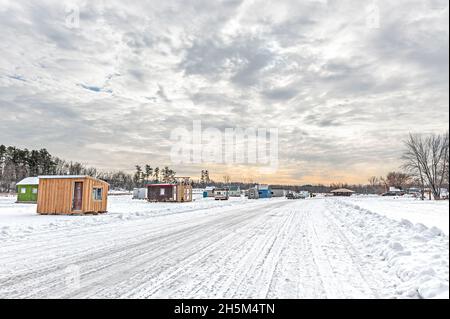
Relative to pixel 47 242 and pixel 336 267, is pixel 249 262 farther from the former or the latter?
pixel 47 242

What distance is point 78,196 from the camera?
22.2 meters

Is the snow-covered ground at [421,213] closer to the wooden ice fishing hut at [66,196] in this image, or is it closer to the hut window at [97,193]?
the wooden ice fishing hut at [66,196]

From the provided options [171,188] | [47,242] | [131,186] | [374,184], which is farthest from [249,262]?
[374,184]

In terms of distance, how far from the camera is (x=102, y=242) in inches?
372

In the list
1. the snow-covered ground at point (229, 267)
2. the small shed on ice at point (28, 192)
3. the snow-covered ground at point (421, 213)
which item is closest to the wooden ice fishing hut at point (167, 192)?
the small shed on ice at point (28, 192)

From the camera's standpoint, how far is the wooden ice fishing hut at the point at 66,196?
21.8 metres

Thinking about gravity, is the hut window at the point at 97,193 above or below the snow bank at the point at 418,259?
above

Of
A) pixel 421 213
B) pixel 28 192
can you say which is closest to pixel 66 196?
pixel 421 213

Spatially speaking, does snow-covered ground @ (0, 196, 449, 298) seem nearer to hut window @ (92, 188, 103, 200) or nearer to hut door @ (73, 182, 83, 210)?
hut door @ (73, 182, 83, 210)

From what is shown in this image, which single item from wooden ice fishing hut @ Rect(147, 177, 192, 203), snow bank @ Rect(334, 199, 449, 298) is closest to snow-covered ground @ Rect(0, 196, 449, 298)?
snow bank @ Rect(334, 199, 449, 298)

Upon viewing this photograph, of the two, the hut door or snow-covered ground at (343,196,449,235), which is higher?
the hut door

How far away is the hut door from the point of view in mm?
22000

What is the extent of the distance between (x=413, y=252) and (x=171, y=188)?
4221 centimetres

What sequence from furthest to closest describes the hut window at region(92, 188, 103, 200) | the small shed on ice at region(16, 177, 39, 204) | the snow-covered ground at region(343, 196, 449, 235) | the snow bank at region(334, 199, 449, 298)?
the small shed on ice at region(16, 177, 39, 204)
the hut window at region(92, 188, 103, 200)
the snow-covered ground at region(343, 196, 449, 235)
the snow bank at region(334, 199, 449, 298)
